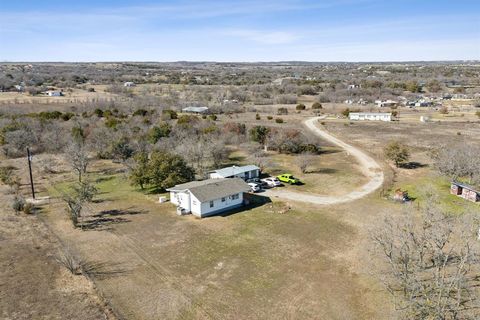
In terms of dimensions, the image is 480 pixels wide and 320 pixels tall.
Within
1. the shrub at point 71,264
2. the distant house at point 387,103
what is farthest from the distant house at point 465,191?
the distant house at point 387,103

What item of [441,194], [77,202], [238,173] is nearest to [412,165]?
[441,194]

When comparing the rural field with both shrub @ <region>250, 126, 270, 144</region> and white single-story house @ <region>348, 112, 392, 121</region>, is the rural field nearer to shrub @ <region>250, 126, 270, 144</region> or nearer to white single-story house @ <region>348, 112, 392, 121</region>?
shrub @ <region>250, 126, 270, 144</region>

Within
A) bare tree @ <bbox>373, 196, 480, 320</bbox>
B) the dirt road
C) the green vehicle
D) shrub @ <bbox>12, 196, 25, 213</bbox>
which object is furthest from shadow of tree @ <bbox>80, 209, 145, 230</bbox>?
bare tree @ <bbox>373, 196, 480, 320</bbox>

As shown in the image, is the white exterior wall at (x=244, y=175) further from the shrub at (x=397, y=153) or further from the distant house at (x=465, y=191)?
the distant house at (x=465, y=191)

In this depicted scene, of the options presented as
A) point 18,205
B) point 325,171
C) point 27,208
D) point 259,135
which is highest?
point 259,135

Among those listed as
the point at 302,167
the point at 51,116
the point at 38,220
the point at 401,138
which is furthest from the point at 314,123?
the point at 38,220

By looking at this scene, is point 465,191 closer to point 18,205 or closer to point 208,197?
point 208,197
